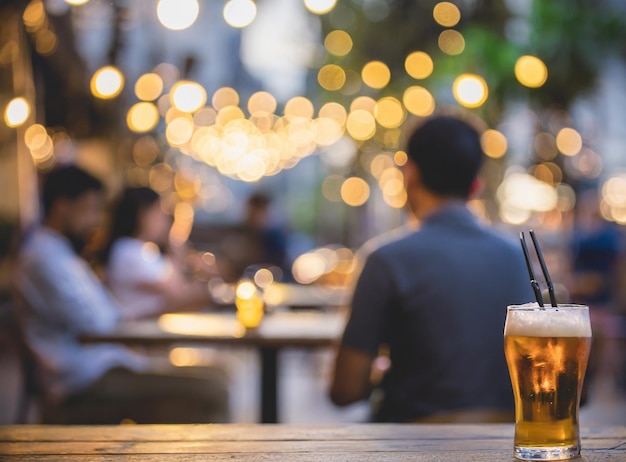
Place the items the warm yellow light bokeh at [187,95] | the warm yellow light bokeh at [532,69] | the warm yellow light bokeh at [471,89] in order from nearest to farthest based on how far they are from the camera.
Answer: the warm yellow light bokeh at [471,89], the warm yellow light bokeh at [532,69], the warm yellow light bokeh at [187,95]

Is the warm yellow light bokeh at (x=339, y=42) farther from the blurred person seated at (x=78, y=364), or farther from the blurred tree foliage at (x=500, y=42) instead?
the blurred person seated at (x=78, y=364)

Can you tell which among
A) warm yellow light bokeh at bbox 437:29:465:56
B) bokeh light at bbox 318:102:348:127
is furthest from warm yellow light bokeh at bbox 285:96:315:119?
warm yellow light bokeh at bbox 437:29:465:56

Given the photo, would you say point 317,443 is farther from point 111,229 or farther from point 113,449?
point 111,229

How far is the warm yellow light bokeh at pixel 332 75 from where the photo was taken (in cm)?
1295

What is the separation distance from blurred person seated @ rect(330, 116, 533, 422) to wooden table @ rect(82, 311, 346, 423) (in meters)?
1.13

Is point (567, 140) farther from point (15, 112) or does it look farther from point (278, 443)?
point (278, 443)

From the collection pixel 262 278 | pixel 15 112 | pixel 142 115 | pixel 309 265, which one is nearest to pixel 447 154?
pixel 262 278

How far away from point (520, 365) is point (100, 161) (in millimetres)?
12702

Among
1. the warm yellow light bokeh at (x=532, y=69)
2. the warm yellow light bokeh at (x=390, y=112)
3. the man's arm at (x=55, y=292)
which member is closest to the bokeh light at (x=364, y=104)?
the warm yellow light bokeh at (x=390, y=112)

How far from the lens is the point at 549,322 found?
126 centimetres

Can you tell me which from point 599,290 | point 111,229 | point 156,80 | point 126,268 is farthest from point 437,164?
point 156,80

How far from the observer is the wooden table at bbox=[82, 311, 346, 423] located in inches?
137

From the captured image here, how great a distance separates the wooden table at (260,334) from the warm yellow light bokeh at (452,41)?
6891 mm

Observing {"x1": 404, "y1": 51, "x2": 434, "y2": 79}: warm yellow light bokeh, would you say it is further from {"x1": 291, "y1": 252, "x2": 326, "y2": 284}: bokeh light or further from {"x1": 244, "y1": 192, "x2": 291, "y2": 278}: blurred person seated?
{"x1": 291, "y1": 252, "x2": 326, "y2": 284}: bokeh light
